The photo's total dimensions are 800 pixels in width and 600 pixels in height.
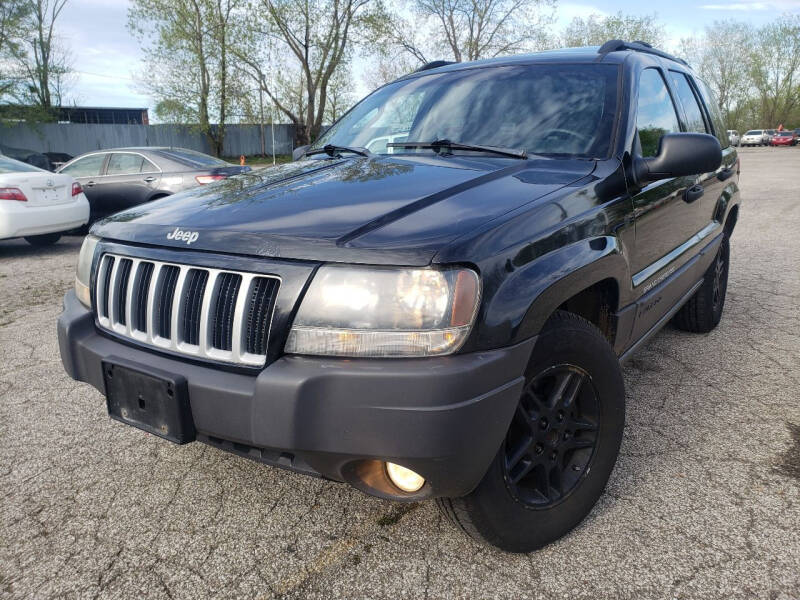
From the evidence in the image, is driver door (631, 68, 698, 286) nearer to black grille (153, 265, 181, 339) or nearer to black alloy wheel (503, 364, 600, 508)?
black alloy wheel (503, 364, 600, 508)

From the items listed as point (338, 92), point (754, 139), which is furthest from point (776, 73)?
point (338, 92)

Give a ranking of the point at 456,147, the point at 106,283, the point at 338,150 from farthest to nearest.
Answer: the point at 338,150
the point at 456,147
the point at 106,283

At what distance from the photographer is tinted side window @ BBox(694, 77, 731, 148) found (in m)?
4.08

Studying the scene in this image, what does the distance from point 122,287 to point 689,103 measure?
131 inches

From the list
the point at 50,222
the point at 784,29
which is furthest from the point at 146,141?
the point at 784,29

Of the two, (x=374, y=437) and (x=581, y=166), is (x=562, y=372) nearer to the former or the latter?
(x=374, y=437)

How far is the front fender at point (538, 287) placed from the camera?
161 centimetres

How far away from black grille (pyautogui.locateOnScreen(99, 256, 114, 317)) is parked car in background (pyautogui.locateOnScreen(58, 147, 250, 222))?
6.33 meters

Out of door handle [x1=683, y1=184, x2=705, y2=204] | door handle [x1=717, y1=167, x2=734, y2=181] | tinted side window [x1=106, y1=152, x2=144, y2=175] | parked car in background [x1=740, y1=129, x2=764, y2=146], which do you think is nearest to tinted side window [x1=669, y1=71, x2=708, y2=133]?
door handle [x1=717, y1=167, x2=734, y2=181]

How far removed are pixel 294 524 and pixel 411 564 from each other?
0.46 m

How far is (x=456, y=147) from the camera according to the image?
2.59 m

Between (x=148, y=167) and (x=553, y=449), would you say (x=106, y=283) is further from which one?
(x=148, y=167)

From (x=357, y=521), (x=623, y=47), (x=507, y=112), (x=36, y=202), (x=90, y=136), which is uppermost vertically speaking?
(x=90, y=136)

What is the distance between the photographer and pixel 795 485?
235 cm
